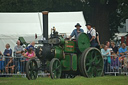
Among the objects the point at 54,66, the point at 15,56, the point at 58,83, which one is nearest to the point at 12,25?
the point at 15,56

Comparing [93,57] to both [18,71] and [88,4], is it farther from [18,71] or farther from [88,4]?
[88,4]

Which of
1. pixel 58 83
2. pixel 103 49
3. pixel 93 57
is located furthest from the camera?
pixel 103 49

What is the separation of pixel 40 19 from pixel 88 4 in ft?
36.9

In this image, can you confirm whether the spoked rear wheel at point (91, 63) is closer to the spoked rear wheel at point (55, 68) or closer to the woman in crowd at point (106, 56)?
the spoked rear wheel at point (55, 68)

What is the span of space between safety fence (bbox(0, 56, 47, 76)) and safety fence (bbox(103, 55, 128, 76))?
306 centimetres

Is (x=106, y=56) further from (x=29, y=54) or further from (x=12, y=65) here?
(x=12, y=65)

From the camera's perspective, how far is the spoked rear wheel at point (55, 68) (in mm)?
14164

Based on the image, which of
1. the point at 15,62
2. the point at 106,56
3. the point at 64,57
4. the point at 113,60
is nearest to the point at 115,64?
the point at 113,60

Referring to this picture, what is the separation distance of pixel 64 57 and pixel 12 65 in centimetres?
607

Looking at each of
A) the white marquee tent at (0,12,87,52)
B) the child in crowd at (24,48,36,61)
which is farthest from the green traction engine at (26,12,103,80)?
the white marquee tent at (0,12,87,52)

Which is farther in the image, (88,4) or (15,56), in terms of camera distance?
(88,4)

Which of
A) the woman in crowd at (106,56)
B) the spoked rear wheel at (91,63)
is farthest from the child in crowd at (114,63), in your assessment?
the spoked rear wheel at (91,63)

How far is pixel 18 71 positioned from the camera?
2056cm

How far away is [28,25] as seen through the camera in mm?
25562
